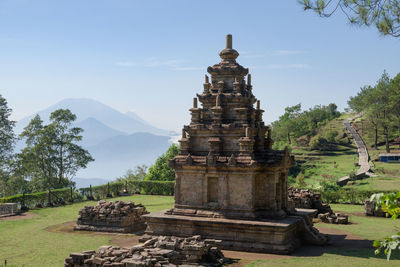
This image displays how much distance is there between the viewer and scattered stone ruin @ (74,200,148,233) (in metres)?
23.9

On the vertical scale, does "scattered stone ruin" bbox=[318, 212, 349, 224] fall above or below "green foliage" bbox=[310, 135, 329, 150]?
below

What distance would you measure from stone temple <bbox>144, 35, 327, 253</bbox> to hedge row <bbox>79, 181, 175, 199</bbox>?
22.9 m

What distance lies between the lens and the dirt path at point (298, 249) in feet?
57.0

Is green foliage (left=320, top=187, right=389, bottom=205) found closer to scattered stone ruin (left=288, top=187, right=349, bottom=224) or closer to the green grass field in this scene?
the green grass field

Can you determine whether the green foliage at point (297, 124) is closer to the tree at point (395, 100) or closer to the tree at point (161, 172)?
the tree at point (395, 100)

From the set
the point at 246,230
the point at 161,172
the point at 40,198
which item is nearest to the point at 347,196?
the point at 246,230

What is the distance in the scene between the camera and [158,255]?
1438cm

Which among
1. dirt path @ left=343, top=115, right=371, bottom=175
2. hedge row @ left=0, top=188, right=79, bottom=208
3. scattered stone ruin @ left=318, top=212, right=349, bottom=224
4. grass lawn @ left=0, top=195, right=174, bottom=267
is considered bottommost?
grass lawn @ left=0, top=195, right=174, bottom=267

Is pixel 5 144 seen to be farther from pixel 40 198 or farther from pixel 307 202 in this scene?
pixel 307 202

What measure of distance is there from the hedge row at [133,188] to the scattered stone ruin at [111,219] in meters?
17.7

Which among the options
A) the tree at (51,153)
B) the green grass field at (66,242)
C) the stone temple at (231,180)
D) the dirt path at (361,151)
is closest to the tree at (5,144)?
the tree at (51,153)

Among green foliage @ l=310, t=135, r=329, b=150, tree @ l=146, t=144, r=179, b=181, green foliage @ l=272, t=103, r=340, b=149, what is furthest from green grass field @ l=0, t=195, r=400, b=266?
green foliage @ l=272, t=103, r=340, b=149

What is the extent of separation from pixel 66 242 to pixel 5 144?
94.9 ft

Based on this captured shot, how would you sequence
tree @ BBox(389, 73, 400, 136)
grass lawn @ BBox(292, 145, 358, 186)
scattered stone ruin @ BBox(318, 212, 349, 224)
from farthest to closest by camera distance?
tree @ BBox(389, 73, 400, 136) → grass lawn @ BBox(292, 145, 358, 186) → scattered stone ruin @ BBox(318, 212, 349, 224)
